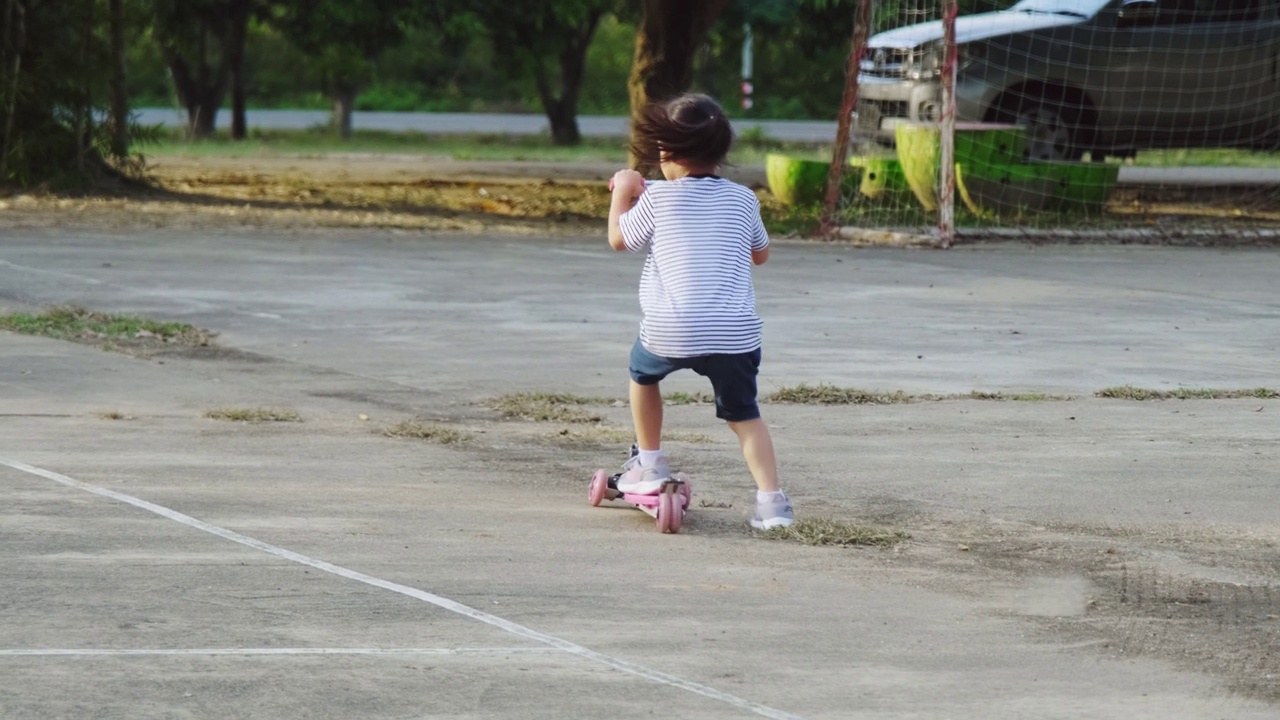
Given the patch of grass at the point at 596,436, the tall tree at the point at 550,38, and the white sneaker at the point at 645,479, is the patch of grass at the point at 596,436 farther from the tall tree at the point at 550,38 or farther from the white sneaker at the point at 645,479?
the tall tree at the point at 550,38

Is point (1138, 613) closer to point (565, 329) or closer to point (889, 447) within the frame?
point (889, 447)

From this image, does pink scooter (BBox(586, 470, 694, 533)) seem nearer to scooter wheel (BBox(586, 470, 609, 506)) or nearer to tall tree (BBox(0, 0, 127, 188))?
scooter wheel (BBox(586, 470, 609, 506))

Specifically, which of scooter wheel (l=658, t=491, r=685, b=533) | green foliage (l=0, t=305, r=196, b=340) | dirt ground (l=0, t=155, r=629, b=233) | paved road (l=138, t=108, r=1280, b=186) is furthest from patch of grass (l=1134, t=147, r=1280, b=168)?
scooter wheel (l=658, t=491, r=685, b=533)

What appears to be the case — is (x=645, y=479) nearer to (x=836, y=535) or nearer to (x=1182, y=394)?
(x=836, y=535)

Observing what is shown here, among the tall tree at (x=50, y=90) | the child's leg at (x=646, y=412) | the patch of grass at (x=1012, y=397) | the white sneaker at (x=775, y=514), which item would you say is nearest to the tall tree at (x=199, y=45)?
the tall tree at (x=50, y=90)

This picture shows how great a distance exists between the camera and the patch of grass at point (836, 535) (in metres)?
5.80

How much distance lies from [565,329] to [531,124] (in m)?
36.6

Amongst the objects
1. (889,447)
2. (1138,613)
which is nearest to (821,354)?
(889,447)

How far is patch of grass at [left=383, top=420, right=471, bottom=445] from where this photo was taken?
7.41 metres

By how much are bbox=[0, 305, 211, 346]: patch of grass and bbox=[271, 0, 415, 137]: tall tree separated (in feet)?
68.8

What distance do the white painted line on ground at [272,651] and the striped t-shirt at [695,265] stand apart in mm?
1572

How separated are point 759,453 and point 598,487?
0.60 metres

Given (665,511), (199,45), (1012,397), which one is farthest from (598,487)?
(199,45)

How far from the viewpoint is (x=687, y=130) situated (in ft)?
19.2
